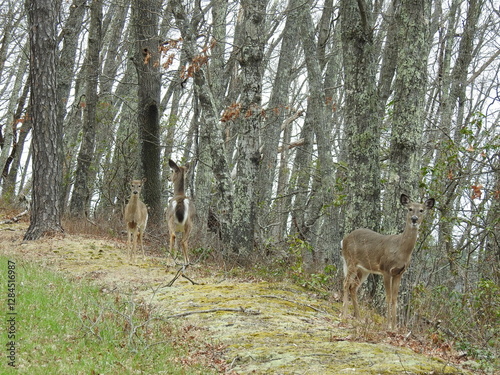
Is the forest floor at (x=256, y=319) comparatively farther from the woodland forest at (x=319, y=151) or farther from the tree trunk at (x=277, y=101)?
the tree trunk at (x=277, y=101)

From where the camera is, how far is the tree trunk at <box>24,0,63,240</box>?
14984 mm

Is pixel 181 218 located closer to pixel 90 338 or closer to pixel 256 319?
pixel 256 319

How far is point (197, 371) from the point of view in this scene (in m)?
6.29

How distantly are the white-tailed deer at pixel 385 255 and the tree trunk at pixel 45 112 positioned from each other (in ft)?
25.9

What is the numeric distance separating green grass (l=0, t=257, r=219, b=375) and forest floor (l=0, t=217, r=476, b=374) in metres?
0.40

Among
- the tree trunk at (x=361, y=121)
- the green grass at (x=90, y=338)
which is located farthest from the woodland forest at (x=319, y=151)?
the green grass at (x=90, y=338)

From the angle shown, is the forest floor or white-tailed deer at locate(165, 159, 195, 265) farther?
white-tailed deer at locate(165, 159, 195, 265)

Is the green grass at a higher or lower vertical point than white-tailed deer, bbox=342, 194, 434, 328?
lower

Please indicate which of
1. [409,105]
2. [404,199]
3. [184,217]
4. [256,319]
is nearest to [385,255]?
[404,199]

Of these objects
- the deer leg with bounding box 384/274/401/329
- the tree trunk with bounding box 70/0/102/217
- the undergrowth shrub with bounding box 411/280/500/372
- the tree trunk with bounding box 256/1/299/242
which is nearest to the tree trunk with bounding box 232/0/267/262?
the undergrowth shrub with bounding box 411/280/500/372

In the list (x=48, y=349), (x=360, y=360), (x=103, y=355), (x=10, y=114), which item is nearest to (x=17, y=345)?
(x=48, y=349)

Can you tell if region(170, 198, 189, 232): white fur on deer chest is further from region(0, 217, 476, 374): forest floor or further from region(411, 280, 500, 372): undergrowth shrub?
region(411, 280, 500, 372): undergrowth shrub

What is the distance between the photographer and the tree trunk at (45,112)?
49.2 feet

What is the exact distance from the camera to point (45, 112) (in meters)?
15.2
